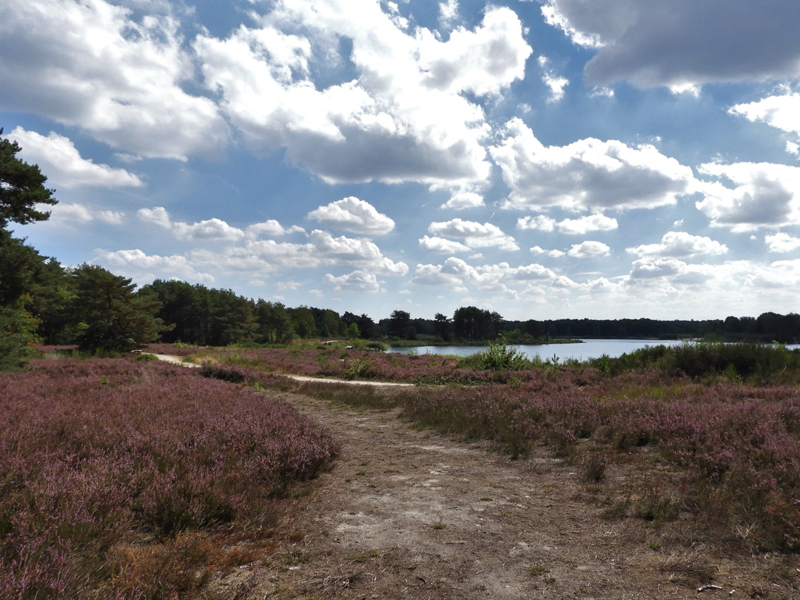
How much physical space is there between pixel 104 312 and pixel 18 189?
38.4 ft

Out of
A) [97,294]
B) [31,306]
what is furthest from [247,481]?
[31,306]

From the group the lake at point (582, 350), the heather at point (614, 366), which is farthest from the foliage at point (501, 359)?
the lake at point (582, 350)

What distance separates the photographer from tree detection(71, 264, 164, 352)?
94.7 ft

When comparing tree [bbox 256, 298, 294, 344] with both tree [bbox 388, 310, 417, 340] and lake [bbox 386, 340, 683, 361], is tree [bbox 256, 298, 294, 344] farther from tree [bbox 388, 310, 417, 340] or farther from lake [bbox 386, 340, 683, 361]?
tree [bbox 388, 310, 417, 340]

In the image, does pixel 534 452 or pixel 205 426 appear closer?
pixel 205 426

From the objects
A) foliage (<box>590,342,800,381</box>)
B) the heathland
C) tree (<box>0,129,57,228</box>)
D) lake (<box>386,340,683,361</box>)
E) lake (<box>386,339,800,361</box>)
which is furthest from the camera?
lake (<box>386,340,683,361</box>)

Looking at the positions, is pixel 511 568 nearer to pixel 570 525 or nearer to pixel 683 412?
pixel 570 525

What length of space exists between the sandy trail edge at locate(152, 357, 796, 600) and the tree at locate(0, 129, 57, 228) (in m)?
20.8

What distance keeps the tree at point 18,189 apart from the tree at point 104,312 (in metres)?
9.73

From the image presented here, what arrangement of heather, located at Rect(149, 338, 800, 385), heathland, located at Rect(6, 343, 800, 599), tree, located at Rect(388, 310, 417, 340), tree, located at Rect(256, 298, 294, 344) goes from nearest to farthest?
heathland, located at Rect(6, 343, 800, 599)
heather, located at Rect(149, 338, 800, 385)
tree, located at Rect(256, 298, 294, 344)
tree, located at Rect(388, 310, 417, 340)

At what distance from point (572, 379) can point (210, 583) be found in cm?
1673

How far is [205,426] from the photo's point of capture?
706 cm

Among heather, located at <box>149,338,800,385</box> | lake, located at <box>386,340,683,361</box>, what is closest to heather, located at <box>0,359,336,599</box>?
heather, located at <box>149,338,800,385</box>

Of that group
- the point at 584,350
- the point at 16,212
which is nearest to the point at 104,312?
the point at 16,212
